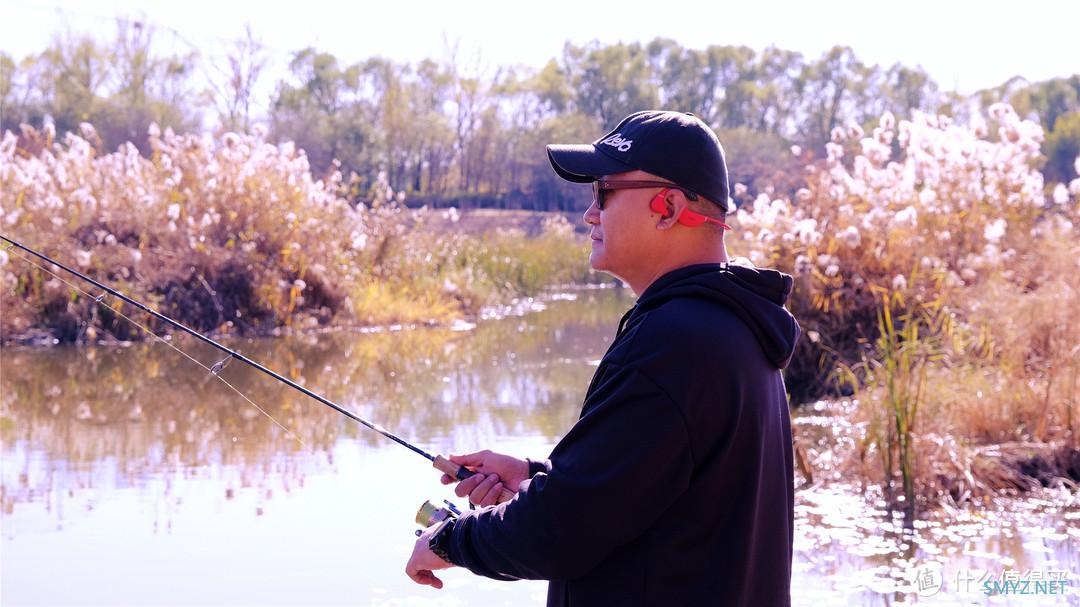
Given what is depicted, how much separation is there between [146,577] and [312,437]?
2.82 metres

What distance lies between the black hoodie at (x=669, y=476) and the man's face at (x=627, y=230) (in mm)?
112

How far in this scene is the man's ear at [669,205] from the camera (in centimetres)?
210

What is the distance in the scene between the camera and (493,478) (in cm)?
238

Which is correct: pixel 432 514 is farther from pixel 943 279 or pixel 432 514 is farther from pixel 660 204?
pixel 943 279

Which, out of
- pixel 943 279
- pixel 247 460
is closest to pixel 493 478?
pixel 247 460

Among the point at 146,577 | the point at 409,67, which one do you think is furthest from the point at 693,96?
the point at 146,577

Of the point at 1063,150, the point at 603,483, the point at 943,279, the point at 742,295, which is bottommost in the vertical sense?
the point at 943,279

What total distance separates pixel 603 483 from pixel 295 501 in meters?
4.37

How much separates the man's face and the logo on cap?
0.14ft

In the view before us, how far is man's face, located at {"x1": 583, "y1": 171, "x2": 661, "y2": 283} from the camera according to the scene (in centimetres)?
211

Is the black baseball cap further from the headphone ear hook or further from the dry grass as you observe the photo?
the dry grass

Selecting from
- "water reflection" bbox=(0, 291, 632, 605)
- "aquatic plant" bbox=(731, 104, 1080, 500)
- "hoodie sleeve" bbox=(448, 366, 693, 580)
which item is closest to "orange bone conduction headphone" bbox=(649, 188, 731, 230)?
"hoodie sleeve" bbox=(448, 366, 693, 580)

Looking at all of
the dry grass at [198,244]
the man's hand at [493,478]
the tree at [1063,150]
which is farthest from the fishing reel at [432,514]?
the tree at [1063,150]

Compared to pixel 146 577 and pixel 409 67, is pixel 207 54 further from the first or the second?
pixel 146 577
